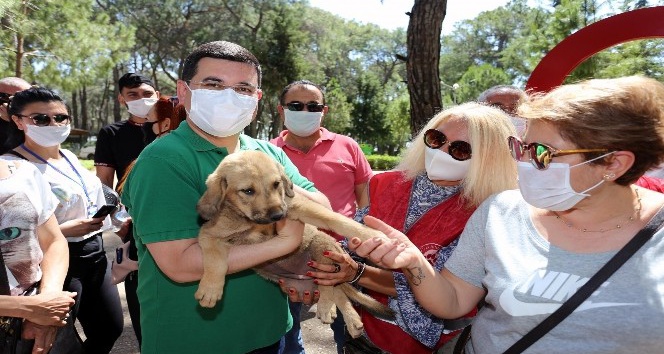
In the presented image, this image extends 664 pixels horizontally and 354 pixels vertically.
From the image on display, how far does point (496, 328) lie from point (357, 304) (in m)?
1.28

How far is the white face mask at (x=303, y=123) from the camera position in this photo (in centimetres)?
616

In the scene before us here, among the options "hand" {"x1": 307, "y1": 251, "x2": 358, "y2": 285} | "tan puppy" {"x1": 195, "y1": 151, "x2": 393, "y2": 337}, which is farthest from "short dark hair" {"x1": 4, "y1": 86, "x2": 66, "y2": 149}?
"hand" {"x1": 307, "y1": 251, "x2": 358, "y2": 285}

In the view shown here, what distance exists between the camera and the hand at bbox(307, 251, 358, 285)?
297 centimetres

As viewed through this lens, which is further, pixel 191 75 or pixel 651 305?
pixel 191 75

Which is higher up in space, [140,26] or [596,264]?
[596,264]

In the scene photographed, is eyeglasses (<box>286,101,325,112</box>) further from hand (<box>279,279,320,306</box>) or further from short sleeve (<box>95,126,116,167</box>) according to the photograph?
hand (<box>279,279,320,306</box>)

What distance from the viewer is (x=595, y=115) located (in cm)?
211

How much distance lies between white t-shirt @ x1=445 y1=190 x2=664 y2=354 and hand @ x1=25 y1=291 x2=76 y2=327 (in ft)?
8.01

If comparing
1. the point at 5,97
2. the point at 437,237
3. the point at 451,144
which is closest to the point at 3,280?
the point at 437,237

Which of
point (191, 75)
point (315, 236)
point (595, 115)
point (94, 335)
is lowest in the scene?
point (94, 335)

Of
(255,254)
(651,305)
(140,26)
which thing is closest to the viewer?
(651,305)

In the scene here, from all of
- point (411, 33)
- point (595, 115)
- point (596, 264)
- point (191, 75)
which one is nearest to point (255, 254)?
point (191, 75)

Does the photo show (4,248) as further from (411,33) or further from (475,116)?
(411,33)

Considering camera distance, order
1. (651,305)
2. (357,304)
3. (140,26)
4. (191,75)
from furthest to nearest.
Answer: (140,26)
(357,304)
(191,75)
(651,305)
